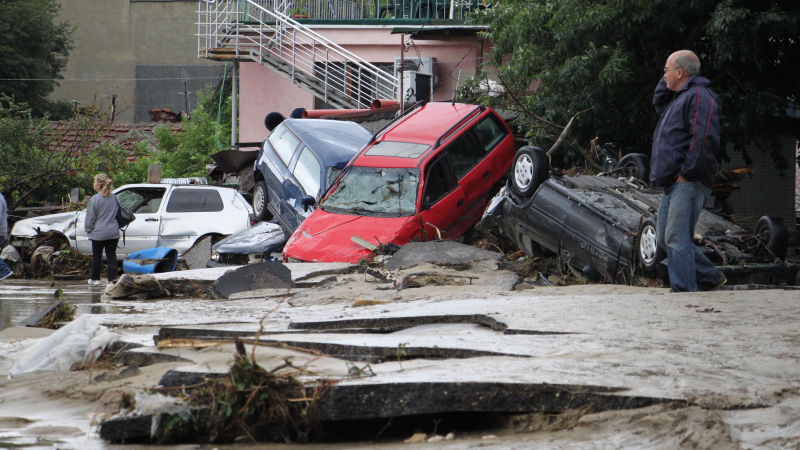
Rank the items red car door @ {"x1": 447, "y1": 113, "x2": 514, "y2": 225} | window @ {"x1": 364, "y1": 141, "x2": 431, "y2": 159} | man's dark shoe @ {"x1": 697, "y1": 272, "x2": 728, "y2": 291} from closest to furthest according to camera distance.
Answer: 1. man's dark shoe @ {"x1": 697, "y1": 272, "x2": 728, "y2": 291}
2. window @ {"x1": 364, "y1": 141, "x2": 431, "y2": 159}
3. red car door @ {"x1": 447, "y1": 113, "x2": 514, "y2": 225}

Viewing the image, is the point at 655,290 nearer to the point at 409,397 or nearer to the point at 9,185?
the point at 409,397

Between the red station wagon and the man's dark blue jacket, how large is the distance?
15.0ft

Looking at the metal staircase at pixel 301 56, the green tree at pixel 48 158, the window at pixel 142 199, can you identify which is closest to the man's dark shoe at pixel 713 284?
the window at pixel 142 199

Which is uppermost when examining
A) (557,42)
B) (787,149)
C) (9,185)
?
(557,42)

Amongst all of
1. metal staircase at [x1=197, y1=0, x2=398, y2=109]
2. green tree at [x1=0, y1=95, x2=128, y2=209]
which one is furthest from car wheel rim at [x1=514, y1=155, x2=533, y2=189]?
green tree at [x1=0, y1=95, x2=128, y2=209]

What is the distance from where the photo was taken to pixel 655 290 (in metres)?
6.12

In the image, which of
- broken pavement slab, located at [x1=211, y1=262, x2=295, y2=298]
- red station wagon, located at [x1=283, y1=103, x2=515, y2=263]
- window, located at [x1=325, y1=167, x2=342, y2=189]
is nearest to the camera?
broken pavement slab, located at [x1=211, y1=262, x2=295, y2=298]

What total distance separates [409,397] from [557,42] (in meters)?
10.7

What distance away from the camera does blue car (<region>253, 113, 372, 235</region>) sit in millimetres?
12266

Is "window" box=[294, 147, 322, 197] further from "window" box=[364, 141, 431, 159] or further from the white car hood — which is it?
the white car hood

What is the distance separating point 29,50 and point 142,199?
19.7 metres

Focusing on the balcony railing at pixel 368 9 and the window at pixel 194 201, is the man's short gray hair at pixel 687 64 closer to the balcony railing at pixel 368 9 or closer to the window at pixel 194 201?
the window at pixel 194 201

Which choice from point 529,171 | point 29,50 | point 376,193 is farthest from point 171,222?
point 29,50

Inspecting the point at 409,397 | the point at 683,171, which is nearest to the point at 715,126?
the point at 683,171
